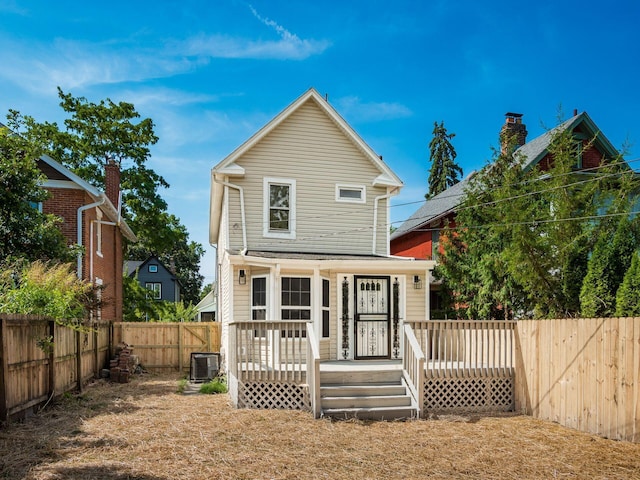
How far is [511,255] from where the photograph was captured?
466 inches

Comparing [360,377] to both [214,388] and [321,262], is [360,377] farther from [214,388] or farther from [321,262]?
[214,388]

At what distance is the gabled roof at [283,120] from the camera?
13.8 metres

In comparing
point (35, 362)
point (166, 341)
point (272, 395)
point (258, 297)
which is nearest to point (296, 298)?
point (258, 297)

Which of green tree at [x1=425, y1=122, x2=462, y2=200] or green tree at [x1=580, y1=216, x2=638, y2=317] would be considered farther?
green tree at [x1=425, y1=122, x2=462, y2=200]

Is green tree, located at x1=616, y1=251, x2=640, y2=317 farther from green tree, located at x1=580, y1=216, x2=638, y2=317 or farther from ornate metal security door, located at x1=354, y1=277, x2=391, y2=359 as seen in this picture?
ornate metal security door, located at x1=354, y1=277, x2=391, y2=359

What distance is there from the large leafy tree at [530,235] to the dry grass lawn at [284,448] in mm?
3425

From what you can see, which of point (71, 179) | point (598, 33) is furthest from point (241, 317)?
point (598, 33)

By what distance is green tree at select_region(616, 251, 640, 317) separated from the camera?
8.54 meters

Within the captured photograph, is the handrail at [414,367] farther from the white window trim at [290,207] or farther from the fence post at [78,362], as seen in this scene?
the fence post at [78,362]

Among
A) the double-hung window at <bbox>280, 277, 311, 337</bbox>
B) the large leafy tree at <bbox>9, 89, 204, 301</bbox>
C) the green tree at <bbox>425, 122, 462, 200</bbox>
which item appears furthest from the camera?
the green tree at <bbox>425, 122, 462, 200</bbox>

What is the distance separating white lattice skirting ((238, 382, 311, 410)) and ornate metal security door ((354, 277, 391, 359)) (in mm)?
3349

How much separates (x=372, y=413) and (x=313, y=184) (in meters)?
7.10

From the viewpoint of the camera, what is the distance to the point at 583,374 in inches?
336

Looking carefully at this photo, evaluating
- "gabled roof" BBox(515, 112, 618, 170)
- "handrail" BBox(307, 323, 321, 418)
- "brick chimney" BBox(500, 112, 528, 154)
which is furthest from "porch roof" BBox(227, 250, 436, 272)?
"brick chimney" BBox(500, 112, 528, 154)
